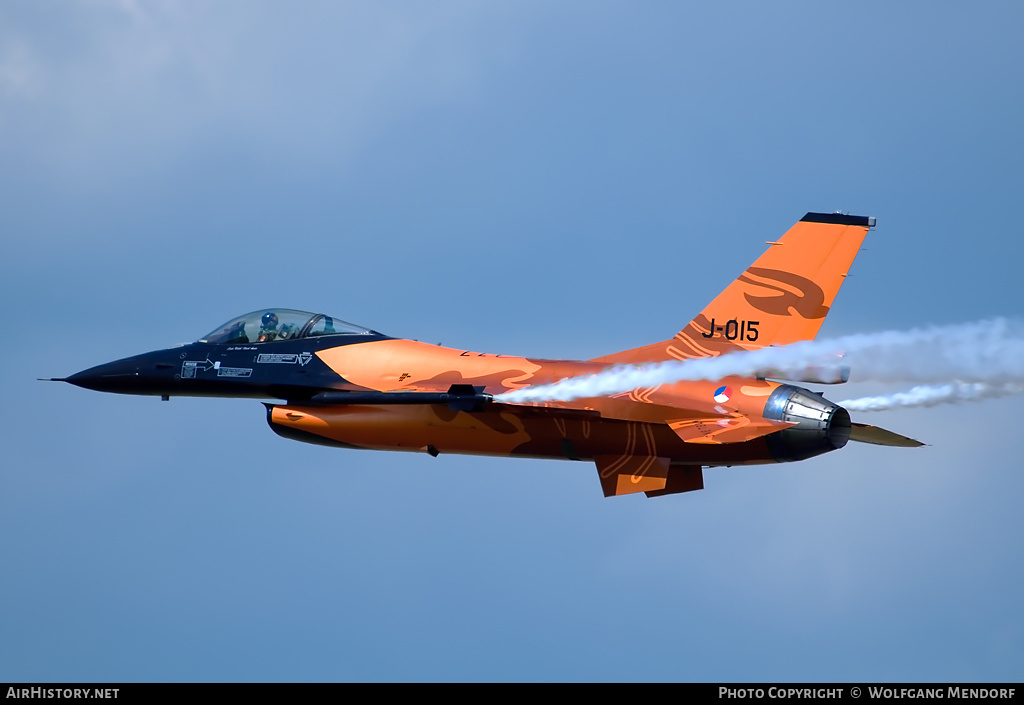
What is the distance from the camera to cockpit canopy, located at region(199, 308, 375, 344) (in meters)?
33.8

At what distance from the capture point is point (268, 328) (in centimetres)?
3416

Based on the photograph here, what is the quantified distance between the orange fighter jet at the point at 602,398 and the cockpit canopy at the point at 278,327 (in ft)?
0.14

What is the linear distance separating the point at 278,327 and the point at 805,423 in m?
11.3

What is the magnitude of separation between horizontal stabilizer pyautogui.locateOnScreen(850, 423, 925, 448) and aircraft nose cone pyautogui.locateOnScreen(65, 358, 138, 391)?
1451 cm

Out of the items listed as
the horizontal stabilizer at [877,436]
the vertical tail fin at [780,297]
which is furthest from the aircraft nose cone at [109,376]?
the horizontal stabilizer at [877,436]

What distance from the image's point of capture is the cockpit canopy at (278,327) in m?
33.8

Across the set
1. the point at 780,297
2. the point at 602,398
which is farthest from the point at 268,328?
the point at 780,297

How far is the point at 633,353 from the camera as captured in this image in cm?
3123

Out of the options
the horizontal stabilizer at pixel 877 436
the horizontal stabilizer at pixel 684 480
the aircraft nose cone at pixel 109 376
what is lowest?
the horizontal stabilizer at pixel 684 480

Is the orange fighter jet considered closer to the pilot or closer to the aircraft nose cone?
the pilot

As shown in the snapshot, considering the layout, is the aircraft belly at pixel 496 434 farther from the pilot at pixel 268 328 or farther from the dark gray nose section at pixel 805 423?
the pilot at pixel 268 328

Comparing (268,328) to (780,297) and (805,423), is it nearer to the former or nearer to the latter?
(780,297)
